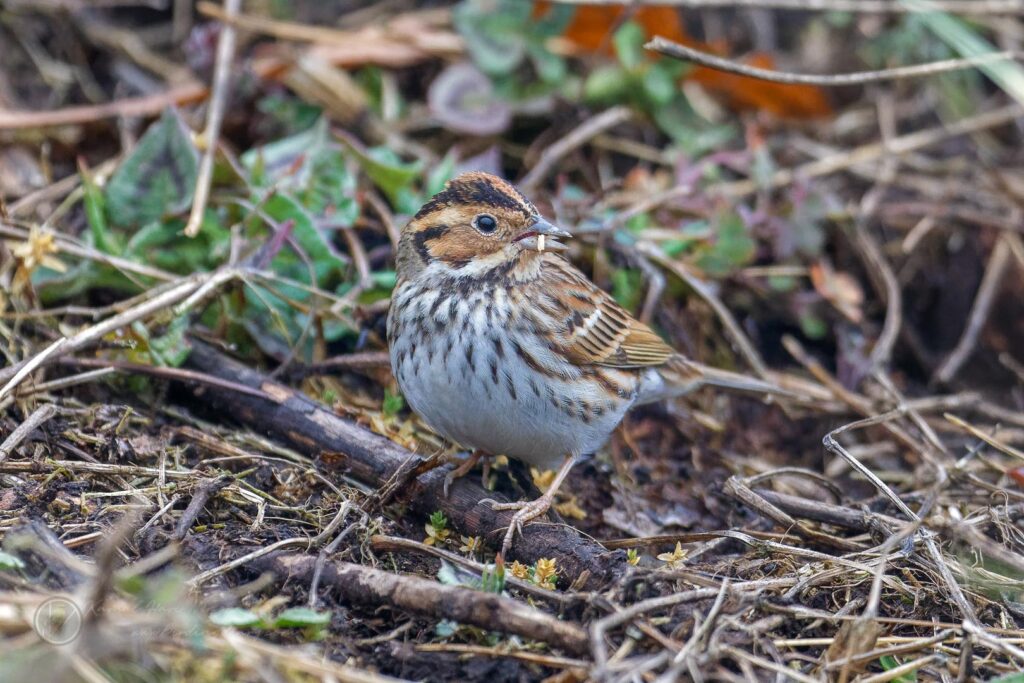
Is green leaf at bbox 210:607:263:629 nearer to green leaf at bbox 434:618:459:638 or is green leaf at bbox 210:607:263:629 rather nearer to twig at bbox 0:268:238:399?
green leaf at bbox 434:618:459:638

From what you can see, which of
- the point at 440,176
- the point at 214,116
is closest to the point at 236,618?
the point at 440,176

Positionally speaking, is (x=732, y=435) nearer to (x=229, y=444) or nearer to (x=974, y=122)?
(x=229, y=444)

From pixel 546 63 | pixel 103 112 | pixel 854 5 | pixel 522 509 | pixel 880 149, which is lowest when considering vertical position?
pixel 522 509

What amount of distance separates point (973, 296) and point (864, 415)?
1352mm

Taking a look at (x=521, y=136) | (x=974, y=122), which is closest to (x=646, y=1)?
(x=521, y=136)

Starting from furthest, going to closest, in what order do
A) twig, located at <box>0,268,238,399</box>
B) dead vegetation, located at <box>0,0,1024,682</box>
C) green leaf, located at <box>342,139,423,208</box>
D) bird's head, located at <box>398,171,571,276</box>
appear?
green leaf, located at <box>342,139,423,208</box> → bird's head, located at <box>398,171,571,276</box> → twig, located at <box>0,268,238,399</box> → dead vegetation, located at <box>0,0,1024,682</box>

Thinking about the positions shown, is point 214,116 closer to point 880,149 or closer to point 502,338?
point 502,338

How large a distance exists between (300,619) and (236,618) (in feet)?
0.59

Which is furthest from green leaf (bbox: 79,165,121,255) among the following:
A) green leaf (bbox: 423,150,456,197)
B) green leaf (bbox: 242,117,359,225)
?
green leaf (bbox: 423,150,456,197)

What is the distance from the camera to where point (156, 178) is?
5.13 metres

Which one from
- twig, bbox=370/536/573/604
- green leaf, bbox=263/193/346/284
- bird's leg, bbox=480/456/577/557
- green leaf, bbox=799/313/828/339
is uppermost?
green leaf, bbox=263/193/346/284

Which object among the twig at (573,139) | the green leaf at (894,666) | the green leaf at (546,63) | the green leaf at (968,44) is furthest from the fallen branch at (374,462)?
the green leaf at (968,44)

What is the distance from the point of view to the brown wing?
4172mm

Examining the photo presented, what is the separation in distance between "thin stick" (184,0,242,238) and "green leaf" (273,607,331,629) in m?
2.31
